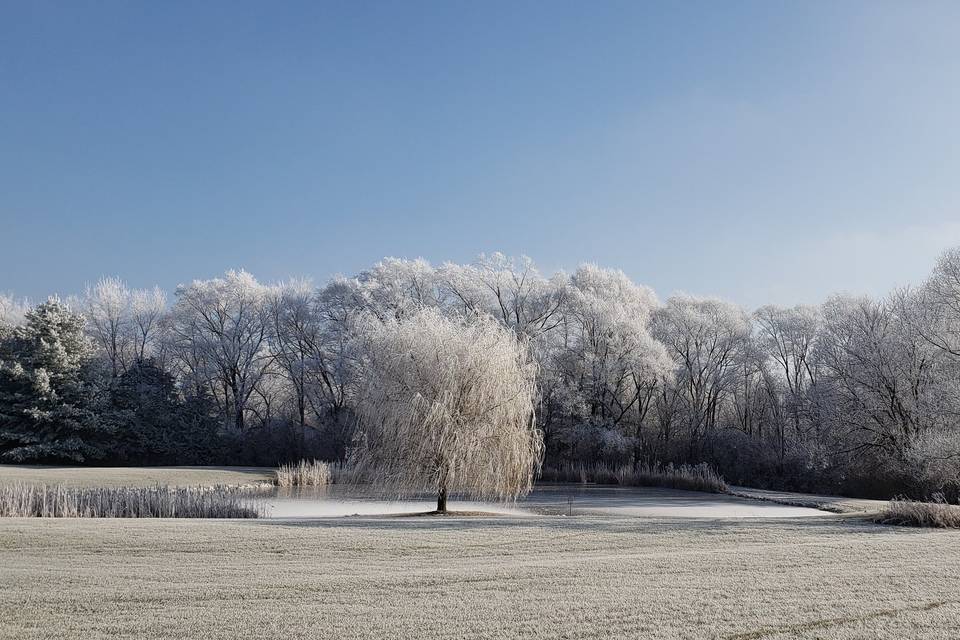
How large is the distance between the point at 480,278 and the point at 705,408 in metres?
16.4

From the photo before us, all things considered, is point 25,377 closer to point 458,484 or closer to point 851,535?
point 458,484

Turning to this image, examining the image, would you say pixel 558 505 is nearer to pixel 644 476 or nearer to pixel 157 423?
pixel 644 476

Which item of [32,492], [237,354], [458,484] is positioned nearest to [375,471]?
[458,484]

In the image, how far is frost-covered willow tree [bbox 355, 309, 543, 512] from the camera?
19.0m

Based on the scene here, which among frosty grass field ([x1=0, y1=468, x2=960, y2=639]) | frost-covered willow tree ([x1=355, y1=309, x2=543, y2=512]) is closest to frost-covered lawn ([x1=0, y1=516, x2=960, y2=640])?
frosty grass field ([x1=0, y1=468, x2=960, y2=639])

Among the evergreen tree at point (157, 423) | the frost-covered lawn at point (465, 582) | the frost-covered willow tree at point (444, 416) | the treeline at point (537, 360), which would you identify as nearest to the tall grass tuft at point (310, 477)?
the treeline at point (537, 360)

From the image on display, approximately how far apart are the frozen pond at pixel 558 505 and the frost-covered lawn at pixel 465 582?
6.43m

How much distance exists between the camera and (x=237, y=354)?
155 ft

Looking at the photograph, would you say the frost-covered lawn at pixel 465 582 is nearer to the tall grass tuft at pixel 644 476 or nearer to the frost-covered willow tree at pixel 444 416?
the frost-covered willow tree at pixel 444 416

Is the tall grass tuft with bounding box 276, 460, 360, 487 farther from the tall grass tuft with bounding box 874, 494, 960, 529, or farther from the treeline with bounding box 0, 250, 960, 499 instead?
the tall grass tuft with bounding box 874, 494, 960, 529

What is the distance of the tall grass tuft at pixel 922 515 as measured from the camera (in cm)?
1545

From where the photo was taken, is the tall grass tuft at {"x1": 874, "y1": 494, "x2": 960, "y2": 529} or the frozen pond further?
the frozen pond

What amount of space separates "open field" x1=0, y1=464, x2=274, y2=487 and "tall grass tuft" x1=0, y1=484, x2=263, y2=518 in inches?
297

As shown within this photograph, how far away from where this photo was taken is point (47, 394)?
39000 mm
